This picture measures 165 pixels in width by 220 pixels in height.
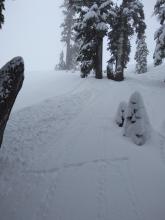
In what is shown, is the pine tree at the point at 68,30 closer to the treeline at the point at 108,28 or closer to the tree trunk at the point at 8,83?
the treeline at the point at 108,28

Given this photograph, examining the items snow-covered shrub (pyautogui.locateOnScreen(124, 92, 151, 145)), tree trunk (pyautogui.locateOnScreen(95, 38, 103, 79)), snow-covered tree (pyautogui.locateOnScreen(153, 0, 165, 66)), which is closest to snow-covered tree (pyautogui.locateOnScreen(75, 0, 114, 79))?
tree trunk (pyautogui.locateOnScreen(95, 38, 103, 79))

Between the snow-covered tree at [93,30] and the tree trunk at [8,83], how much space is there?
1334 cm

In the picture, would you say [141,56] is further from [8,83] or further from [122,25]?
[8,83]

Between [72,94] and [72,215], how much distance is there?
11.0 meters

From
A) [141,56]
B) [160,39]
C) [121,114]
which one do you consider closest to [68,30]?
[141,56]

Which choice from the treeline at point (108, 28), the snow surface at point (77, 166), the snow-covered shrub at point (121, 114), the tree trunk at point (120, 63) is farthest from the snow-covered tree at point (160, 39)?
the snow-covered shrub at point (121, 114)

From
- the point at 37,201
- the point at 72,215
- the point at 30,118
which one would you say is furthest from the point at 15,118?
the point at 72,215

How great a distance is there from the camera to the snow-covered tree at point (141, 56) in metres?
45.3

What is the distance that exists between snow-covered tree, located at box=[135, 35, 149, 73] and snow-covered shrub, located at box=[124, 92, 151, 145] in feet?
115

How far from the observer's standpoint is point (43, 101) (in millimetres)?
15852

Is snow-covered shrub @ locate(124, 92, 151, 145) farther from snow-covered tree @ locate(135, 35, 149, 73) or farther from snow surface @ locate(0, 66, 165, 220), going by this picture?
snow-covered tree @ locate(135, 35, 149, 73)

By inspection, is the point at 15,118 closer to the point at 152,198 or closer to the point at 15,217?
the point at 15,217

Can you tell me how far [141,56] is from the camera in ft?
152

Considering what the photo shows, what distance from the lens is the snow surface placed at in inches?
284
